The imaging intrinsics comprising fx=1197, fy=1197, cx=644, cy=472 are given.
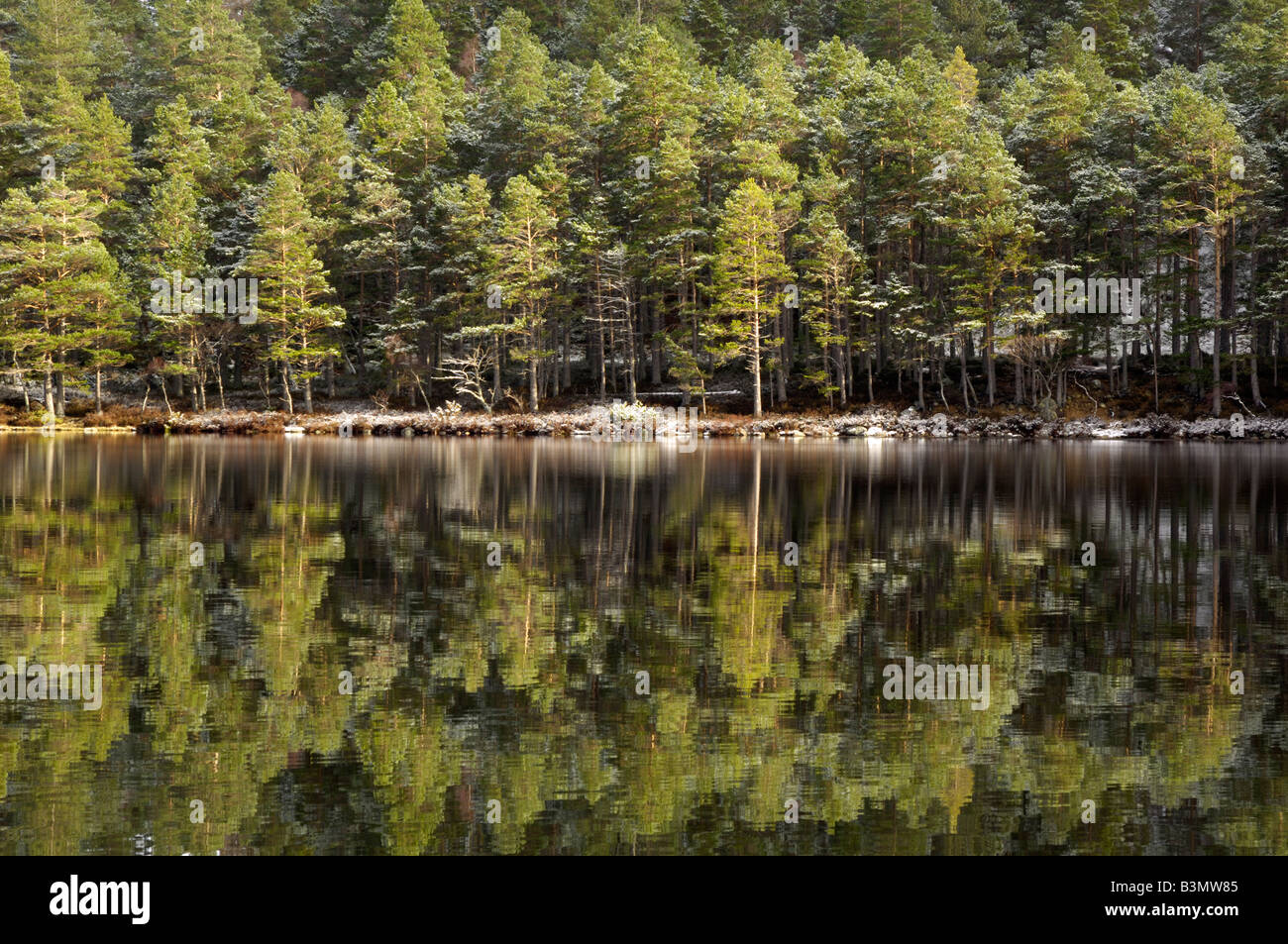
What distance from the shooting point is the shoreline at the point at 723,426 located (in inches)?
2111

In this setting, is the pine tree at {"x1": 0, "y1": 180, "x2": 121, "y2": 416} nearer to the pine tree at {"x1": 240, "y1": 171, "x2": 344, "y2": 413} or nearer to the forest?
the forest

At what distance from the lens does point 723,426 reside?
185 ft

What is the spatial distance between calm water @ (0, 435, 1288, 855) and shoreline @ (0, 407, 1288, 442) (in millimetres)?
36076

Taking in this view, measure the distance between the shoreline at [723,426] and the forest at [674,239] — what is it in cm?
165

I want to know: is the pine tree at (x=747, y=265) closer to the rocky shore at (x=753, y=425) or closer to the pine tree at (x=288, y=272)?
the rocky shore at (x=753, y=425)

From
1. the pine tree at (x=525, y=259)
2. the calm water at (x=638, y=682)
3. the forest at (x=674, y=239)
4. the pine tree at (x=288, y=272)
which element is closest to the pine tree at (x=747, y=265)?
the forest at (x=674, y=239)

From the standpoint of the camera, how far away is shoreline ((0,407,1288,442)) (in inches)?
2111

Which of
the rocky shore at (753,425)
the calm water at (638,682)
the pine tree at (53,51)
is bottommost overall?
the calm water at (638,682)

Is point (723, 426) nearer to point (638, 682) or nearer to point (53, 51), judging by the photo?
point (638, 682)

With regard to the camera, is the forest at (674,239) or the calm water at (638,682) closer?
the calm water at (638,682)

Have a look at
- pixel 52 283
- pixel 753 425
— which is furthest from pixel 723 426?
pixel 52 283

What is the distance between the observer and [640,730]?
23.9 ft

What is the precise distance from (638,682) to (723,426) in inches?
1901
